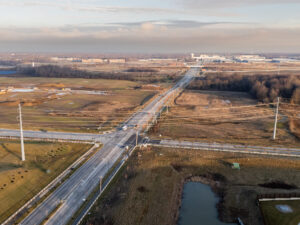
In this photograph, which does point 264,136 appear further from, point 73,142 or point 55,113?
point 55,113

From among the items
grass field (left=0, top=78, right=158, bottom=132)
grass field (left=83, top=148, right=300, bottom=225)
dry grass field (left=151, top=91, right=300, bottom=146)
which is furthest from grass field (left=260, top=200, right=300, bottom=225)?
grass field (left=0, top=78, right=158, bottom=132)

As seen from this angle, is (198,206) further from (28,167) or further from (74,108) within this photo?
(74,108)

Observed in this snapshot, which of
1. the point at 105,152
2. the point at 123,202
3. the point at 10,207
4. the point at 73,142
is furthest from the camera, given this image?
the point at 73,142

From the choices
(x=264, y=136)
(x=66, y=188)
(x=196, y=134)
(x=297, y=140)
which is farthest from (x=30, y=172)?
(x=297, y=140)

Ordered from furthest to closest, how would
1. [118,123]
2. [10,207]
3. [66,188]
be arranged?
[118,123] → [66,188] → [10,207]

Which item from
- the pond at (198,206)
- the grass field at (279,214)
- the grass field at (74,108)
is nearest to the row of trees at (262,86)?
the grass field at (74,108)

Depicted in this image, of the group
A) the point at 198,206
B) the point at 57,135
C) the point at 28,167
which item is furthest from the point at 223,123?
the point at 28,167

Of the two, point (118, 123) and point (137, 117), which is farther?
point (137, 117)
